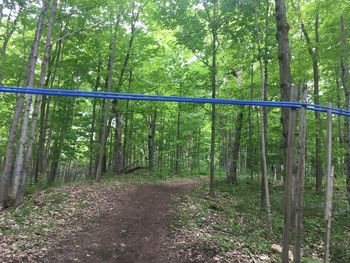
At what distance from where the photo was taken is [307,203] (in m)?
12.1

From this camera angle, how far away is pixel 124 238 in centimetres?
705

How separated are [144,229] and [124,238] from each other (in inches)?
33.3

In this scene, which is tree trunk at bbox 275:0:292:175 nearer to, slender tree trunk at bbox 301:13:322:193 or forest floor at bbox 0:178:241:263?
forest floor at bbox 0:178:241:263

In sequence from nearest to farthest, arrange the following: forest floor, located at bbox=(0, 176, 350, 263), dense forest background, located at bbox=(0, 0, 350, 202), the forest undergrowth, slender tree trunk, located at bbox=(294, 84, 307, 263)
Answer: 1. slender tree trunk, located at bbox=(294, 84, 307, 263)
2. forest floor, located at bbox=(0, 176, 350, 263)
3. the forest undergrowth
4. dense forest background, located at bbox=(0, 0, 350, 202)

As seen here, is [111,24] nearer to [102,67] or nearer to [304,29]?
[102,67]

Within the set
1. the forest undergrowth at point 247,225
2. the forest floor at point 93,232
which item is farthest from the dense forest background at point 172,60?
the forest floor at point 93,232

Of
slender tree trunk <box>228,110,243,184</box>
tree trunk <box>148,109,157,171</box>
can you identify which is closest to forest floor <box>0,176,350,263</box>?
slender tree trunk <box>228,110,243,184</box>

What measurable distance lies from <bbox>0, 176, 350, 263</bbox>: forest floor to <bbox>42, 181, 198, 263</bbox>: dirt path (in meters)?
0.02

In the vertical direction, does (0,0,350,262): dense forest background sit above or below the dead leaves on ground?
above

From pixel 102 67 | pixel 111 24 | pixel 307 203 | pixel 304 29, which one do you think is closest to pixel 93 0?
pixel 111 24

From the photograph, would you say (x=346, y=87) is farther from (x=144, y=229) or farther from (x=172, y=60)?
(x=172, y=60)

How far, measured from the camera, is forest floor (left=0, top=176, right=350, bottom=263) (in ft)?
20.0

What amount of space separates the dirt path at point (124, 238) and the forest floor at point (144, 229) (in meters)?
0.02

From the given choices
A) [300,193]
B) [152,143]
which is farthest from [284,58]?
[152,143]
